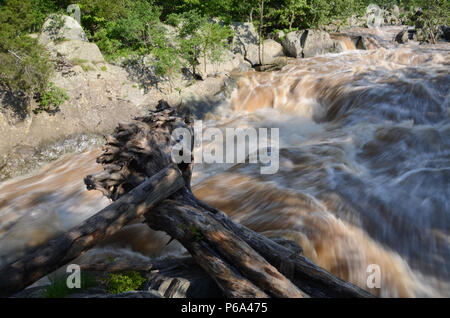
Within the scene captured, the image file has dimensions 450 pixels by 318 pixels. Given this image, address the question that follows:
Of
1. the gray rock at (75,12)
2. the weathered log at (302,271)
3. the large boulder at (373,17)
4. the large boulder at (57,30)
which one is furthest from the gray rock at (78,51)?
the large boulder at (373,17)

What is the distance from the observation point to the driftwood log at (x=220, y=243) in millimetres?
2047

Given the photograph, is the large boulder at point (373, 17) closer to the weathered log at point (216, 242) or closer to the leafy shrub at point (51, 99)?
the leafy shrub at point (51, 99)

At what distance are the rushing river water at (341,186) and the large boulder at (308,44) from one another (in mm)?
5207

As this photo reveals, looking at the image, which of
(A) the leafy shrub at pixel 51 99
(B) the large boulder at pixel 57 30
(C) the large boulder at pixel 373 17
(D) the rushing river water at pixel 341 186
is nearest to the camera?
(D) the rushing river water at pixel 341 186

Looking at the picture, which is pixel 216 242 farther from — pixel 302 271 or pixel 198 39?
pixel 198 39

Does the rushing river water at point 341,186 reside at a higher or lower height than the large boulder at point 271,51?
lower

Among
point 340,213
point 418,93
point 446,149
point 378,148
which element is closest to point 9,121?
point 340,213

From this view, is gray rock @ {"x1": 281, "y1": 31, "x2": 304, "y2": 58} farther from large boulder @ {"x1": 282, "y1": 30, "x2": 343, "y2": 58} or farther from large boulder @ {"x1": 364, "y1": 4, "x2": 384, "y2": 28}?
large boulder @ {"x1": 364, "y1": 4, "x2": 384, "y2": 28}

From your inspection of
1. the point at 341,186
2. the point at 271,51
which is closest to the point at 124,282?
the point at 341,186

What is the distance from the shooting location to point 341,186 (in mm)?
4859

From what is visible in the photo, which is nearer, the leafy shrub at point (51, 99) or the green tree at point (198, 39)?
the leafy shrub at point (51, 99)

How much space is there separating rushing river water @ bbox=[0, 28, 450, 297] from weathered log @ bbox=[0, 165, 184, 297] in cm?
147

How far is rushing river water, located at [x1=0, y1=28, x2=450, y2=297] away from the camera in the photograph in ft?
11.4

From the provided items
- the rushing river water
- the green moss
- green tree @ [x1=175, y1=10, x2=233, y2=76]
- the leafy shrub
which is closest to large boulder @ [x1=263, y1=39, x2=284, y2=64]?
green tree @ [x1=175, y1=10, x2=233, y2=76]
